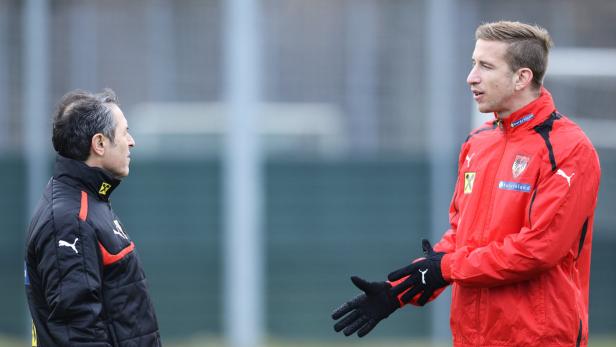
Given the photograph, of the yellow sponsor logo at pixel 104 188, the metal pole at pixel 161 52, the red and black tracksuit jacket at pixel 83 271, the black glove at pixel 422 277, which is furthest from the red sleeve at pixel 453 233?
the metal pole at pixel 161 52

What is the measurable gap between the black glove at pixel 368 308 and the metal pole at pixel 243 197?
6.30 metres

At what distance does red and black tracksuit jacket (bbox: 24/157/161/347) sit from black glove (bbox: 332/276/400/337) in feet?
2.55

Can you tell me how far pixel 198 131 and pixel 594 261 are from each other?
14.4 ft

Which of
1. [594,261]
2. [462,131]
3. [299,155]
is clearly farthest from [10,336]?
[594,261]

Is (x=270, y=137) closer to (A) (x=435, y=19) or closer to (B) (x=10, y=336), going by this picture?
(A) (x=435, y=19)

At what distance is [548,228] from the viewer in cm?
364

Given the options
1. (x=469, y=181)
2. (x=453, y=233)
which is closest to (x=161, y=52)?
Answer: (x=453, y=233)

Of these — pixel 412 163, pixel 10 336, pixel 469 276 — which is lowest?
pixel 10 336

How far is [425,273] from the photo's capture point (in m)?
3.99

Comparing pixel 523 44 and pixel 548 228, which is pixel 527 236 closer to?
pixel 548 228

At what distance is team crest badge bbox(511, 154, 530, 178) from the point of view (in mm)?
3770

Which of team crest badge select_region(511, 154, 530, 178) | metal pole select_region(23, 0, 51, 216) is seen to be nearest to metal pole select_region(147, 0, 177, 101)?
metal pole select_region(23, 0, 51, 216)

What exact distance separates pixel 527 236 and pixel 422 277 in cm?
52

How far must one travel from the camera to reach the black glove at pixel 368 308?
405 cm
